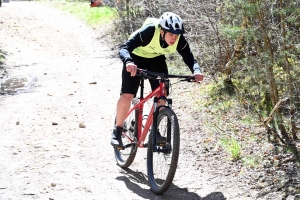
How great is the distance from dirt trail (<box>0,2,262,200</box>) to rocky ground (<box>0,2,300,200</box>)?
1 centimetres

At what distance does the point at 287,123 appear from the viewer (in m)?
6.35

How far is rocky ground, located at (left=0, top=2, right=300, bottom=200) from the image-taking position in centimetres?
534

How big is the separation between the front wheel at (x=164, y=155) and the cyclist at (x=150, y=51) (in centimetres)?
57

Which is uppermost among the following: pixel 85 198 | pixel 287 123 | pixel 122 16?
pixel 122 16

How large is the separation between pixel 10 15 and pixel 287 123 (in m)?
21.7

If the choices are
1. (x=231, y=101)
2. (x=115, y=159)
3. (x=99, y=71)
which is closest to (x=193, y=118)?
(x=231, y=101)

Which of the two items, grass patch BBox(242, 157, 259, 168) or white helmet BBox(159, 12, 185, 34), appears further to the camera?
grass patch BBox(242, 157, 259, 168)

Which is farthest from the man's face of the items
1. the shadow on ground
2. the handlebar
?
the shadow on ground

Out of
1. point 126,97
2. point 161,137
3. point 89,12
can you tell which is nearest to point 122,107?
point 126,97

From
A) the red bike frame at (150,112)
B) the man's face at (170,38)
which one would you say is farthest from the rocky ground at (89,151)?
the man's face at (170,38)

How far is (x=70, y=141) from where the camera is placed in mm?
7242

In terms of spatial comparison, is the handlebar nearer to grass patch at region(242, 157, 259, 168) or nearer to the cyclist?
the cyclist

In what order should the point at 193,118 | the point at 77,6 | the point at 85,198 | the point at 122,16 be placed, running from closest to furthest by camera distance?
the point at 85,198 < the point at 193,118 < the point at 122,16 < the point at 77,6

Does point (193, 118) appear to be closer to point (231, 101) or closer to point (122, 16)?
Answer: point (231, 101)
